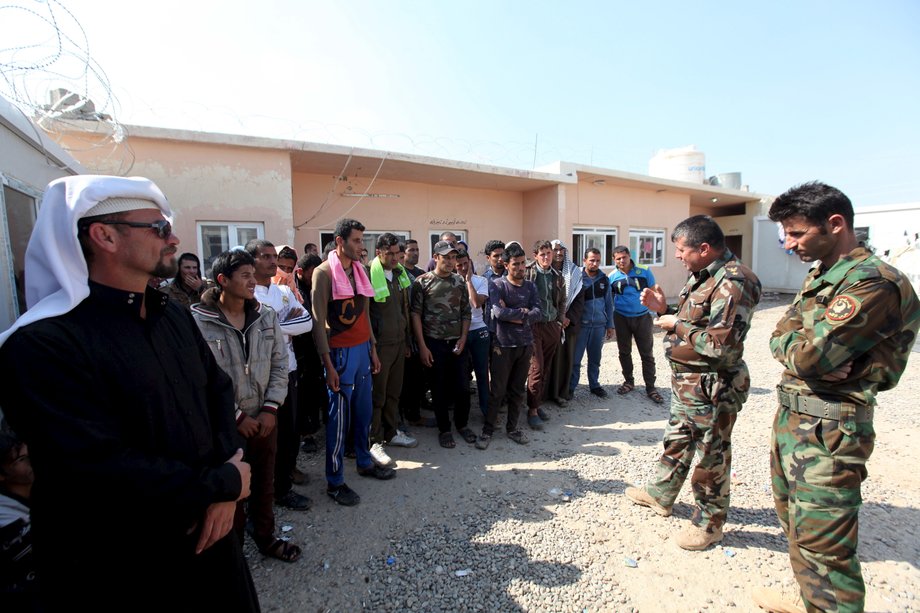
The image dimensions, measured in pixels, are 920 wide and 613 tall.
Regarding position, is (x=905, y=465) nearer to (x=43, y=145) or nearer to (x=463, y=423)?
(x=463, y=423)

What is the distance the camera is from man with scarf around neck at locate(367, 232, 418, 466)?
12.3ft

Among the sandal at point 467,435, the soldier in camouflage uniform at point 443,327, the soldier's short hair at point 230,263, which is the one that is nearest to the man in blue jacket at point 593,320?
the sandal at point 467,435

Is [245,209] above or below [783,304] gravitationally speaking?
above

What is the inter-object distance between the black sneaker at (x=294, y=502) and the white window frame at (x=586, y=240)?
367 inches

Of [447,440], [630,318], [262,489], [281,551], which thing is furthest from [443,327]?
[630,318]

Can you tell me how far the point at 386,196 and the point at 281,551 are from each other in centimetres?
782

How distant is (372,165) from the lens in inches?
320

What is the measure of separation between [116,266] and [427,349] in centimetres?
307

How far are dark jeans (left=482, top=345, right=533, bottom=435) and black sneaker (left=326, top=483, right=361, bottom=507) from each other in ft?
4.97

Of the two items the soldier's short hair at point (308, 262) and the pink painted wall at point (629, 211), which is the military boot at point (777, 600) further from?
the pink painted wall at point (629, 211)

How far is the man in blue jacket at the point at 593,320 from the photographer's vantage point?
5.53 meters

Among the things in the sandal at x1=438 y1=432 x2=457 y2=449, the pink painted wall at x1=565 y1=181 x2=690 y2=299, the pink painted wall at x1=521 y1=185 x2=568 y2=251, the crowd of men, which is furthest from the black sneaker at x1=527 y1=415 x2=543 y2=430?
the pink painted wall at x1=565 y1=181 x2=690 y2=299

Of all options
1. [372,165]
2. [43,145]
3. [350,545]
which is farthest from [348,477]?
[372,165]

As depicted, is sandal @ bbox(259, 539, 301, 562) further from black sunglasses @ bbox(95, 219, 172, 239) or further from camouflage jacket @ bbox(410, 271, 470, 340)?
camouflage jacket @ bbox(410, 271, 470, 340)
